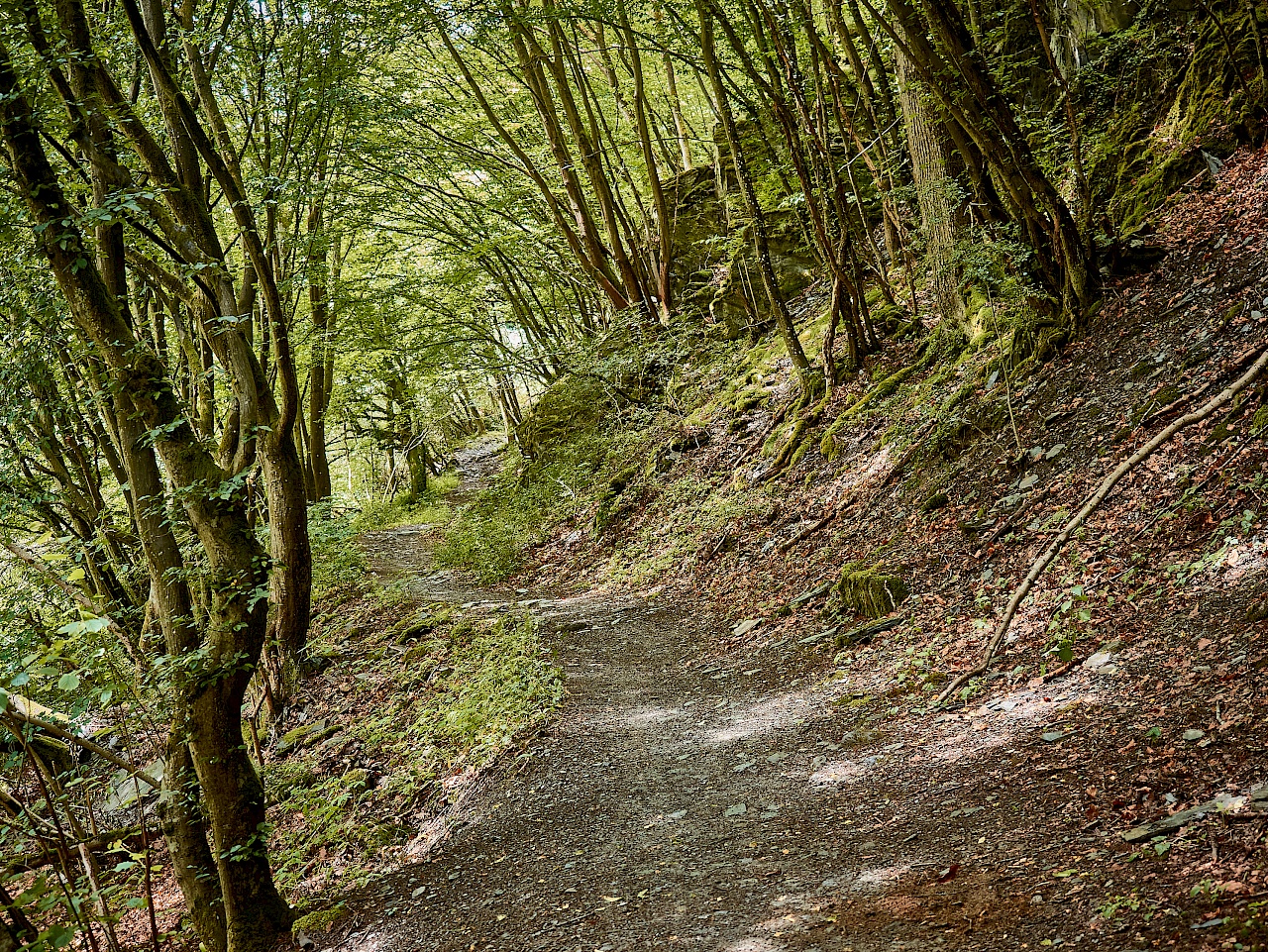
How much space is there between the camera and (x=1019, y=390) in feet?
24.2

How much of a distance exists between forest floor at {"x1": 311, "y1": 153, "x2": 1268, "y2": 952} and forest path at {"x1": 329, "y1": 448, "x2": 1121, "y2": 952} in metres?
0.02

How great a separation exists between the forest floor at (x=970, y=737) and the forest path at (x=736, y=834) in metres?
0.02

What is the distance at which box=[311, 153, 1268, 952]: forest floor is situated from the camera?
2971 mm

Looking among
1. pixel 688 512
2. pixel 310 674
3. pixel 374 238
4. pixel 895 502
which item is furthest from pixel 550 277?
pixel 895 502

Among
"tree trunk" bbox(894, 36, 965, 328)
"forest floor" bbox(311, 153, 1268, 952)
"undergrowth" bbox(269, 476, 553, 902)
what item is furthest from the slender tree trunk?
"undergrowth" bbox(269, 476, 553, 902)

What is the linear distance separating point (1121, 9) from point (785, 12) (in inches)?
133

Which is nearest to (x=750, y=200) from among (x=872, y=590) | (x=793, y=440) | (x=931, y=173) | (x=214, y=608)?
(x=931, y=173)

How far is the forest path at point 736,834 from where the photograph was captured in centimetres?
321

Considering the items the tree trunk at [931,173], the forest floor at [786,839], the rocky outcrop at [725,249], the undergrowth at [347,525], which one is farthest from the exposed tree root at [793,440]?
the undergrowth at [347,525]

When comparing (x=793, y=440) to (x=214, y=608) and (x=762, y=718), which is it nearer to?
(x=762, y=718)

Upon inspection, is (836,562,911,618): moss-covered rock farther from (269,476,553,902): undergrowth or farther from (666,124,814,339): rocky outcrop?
(666,124,814,339): rocky outcrop

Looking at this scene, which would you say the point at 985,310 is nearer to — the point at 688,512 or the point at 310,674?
the point at 688,512

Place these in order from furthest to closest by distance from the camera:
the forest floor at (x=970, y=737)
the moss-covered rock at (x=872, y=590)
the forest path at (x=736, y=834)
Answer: the moss-covered rock at (x=872, y=590) → the forest path at (x=736, y=834) → the forest floor at (x=970, y=737)

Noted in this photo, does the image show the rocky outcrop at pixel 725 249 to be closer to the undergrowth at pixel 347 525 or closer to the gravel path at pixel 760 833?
the undergrowth at pixel 347 525
